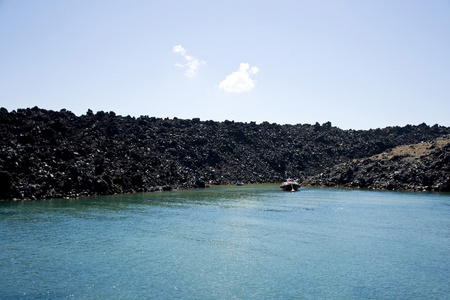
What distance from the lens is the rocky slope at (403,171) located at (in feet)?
198

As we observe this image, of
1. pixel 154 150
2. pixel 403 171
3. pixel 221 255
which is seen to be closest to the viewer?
pixel 221 255

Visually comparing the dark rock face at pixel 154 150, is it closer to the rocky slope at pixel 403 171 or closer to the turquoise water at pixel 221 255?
the turquoise water at pixel 221 255

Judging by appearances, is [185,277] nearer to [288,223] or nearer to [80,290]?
[80,290]

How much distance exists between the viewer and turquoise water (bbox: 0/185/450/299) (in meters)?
14.7

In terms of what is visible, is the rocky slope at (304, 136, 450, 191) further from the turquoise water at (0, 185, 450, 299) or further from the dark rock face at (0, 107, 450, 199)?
the turquoise water at (0, 185, 450, 299)

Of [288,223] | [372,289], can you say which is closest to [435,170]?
[288,223]

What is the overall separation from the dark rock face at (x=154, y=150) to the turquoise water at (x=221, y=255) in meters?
15.5

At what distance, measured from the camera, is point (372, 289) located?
1479 centimetres

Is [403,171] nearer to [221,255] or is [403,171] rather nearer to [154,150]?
[154,150]

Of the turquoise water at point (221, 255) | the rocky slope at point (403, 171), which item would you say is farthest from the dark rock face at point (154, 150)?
the rocky slope at point (403, 171)

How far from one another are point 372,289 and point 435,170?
56.2 meters

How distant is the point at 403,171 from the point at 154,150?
176 ft

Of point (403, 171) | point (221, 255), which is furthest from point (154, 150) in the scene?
point (221, 255)

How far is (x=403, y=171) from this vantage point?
2598 inches
